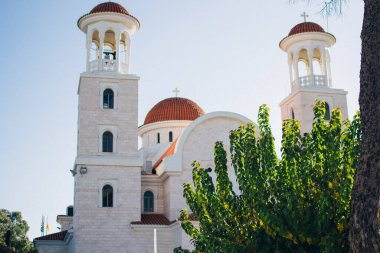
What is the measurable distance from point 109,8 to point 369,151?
22094mm

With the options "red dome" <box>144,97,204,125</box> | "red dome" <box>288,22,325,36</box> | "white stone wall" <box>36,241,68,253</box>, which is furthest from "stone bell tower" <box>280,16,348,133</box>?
"white stone wall" <box>36,241,68,253</box>

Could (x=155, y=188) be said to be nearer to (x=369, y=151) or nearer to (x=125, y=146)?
(x=125, y=146)

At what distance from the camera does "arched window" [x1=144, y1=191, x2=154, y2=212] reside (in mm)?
27906

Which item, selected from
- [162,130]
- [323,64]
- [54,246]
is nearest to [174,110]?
[162,130]

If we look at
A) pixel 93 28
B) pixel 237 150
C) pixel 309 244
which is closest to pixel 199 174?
pixel 237 150

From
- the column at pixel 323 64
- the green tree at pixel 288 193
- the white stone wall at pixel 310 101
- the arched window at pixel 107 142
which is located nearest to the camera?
the green tree at pixel 288 193

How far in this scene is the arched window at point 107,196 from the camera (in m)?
25.7

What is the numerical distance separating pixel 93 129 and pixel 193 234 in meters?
12.2

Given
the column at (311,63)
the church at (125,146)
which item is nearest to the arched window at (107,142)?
the church at (125,146)

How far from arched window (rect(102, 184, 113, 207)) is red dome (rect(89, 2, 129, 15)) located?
8280 millimetres

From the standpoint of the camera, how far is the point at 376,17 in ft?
23.8

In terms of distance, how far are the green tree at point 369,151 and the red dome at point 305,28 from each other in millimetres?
22668

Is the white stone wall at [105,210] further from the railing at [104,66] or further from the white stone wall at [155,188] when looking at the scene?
the railing at [104,66]

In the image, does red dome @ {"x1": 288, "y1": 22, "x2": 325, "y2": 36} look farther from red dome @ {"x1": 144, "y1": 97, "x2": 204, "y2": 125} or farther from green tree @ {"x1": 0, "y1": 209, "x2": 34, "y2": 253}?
green tree @ {"x1": 0, "y1": 209, "x2": 34, "y2": 253}
